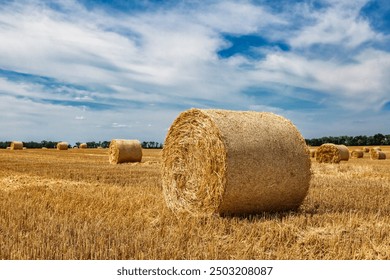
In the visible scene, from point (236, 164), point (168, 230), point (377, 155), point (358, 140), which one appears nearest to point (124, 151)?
point (236, 164)

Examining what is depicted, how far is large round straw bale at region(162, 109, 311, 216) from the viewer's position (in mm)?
7477

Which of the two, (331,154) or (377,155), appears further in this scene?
(377,155)

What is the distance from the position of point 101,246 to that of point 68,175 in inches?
386

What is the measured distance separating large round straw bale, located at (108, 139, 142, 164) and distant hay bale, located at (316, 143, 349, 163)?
984 centimetres

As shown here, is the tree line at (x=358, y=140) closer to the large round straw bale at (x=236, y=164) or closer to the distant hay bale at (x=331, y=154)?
the distant hay bale at (x=331, y=154)

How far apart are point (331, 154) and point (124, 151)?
431 inches

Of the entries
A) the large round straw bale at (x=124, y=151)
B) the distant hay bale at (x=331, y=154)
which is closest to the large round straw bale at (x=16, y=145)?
the large round straw bale at (x=124, y=151)

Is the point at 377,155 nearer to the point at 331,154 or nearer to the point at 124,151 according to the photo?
the point at 331,154

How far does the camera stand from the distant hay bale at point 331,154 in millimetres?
23547

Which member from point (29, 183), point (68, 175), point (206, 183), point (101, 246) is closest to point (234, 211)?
point (206, 183)

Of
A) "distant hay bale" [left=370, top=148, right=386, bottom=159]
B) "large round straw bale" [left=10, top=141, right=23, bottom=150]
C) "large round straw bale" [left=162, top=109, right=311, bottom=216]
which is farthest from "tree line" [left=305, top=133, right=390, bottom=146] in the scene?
"large round straw bale" [left=162, top=109, right=311, bottom=216]

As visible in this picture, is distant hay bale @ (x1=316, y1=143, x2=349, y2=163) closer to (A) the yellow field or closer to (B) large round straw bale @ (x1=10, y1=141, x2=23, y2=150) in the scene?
(A) the yellow field

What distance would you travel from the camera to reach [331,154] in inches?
938

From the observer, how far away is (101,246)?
16.5 feet
